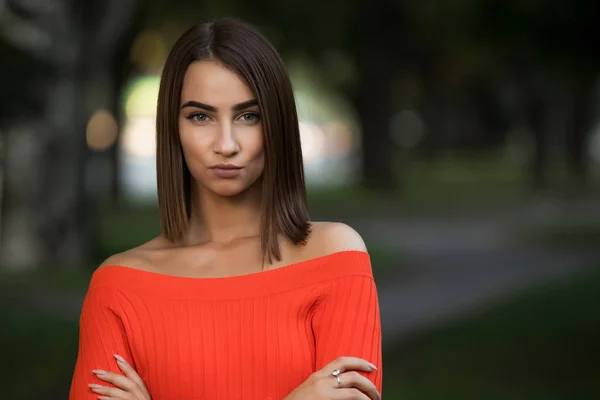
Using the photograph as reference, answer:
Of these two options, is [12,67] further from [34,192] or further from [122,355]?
[122,355]

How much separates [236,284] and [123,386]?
1.28 feet

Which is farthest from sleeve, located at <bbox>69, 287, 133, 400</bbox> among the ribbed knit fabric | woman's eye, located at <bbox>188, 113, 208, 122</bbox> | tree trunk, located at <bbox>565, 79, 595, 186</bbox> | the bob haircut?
tree trunk, located at <bbox>565, 79, 595, 186</bbox>

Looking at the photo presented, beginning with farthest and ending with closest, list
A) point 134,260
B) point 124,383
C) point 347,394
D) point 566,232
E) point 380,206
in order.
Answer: point 380,206
point 566,232
point 134,260
point 124,383
point 347,394

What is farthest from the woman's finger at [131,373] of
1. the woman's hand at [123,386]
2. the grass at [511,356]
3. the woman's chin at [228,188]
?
the grass at [511,356]

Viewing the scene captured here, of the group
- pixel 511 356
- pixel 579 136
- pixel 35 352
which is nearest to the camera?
pixel 511 356

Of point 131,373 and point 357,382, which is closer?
point 357,382

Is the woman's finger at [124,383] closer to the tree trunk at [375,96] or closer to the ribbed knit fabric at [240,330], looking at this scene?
the ribbed knit fabric at [240,330]

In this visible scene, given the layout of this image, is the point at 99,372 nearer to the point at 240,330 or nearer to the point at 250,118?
the point at 240,330

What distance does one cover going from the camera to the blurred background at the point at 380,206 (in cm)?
970

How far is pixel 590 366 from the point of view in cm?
947

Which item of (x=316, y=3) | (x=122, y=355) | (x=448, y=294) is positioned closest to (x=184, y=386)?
(x=122, y=355)

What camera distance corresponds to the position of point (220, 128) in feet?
10.2

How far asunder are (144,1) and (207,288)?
1402cm

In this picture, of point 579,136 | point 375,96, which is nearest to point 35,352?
point 375,96
